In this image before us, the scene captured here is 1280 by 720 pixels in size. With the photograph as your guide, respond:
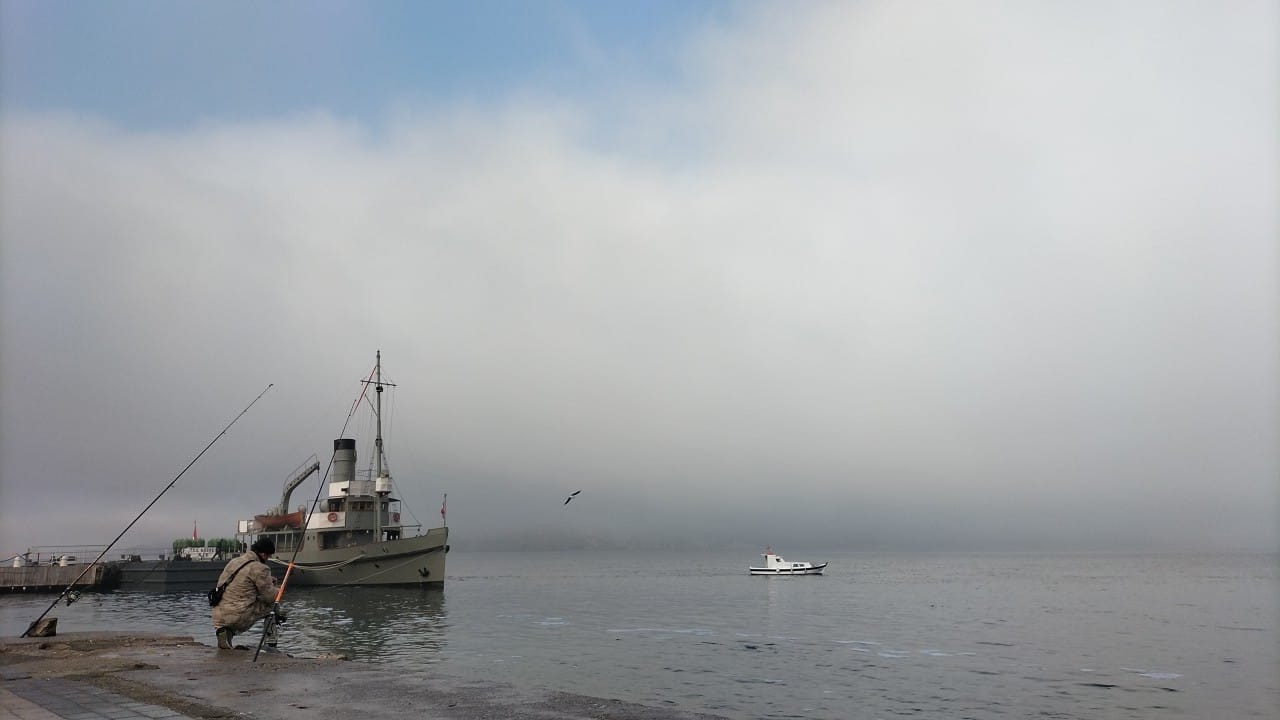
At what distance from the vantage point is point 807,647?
3531 cm

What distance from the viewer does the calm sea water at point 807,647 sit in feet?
76.7

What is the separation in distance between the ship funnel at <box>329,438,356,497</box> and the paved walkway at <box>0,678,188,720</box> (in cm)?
5783

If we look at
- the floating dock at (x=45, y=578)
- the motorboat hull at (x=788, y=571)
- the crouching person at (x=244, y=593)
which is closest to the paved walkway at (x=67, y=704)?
the crouching person at (x=244, y=593)

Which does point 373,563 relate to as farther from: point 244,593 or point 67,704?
point 67,704

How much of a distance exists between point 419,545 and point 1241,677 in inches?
2103

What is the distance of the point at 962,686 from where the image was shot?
85.5 feet

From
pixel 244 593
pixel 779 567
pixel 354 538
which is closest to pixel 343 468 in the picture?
pixel 354 538

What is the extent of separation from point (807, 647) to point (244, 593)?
1037 inches

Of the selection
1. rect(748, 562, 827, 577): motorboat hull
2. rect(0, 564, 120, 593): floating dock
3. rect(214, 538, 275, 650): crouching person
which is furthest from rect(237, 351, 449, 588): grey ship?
rect(748, 562, 827, 577): motorboat hull

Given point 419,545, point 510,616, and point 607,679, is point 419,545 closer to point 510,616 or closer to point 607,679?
point 510,616

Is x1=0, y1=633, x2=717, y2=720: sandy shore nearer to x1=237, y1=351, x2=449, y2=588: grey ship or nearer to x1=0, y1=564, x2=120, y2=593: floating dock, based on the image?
x1=237, y1=351, x2=449, y2=588: grey ship

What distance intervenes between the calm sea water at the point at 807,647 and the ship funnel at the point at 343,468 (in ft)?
27.4

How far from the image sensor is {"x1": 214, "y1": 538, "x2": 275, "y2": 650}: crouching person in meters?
14.7

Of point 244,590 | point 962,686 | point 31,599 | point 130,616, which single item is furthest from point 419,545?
point 244,590
